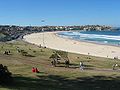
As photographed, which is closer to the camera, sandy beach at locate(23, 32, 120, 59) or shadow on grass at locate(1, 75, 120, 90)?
shadow on grass at locate(1, 75, 120, 90)

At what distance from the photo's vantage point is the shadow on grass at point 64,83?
29.3 metres

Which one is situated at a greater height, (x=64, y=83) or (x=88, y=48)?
(x=64, y=83)

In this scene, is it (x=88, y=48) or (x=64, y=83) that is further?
(x=88, y=48)

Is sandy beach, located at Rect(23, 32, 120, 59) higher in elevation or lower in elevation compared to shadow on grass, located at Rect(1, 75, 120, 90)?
lower

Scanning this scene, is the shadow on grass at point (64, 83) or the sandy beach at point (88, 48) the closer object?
the shadow on grass at point (64, 83)

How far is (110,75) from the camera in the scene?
Answer: 1484 inches

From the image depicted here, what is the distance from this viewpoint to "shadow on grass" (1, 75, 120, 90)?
1154 inches

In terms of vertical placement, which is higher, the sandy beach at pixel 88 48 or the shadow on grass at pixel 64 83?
the shadow on grass at pixel 64 83

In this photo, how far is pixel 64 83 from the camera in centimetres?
3162

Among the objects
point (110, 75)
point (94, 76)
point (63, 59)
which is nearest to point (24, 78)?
point (94, 76)

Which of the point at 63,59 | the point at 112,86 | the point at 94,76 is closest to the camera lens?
the point at 112,86

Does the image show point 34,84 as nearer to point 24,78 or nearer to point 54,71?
point 24,78

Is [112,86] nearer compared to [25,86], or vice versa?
[25,86]

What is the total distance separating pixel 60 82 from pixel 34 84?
3109mm
